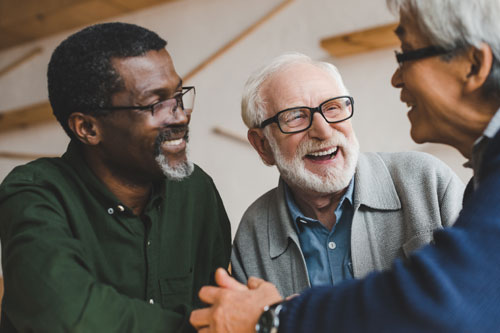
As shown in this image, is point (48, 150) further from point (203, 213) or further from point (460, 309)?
point (460, 309)

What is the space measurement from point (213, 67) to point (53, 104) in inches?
85.5

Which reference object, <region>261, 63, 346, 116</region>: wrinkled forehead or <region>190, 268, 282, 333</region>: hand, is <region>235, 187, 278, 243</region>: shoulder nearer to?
<region>261, 63, 346, 116</region>: wrinkled forehead

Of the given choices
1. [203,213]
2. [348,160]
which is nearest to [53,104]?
[203,213]

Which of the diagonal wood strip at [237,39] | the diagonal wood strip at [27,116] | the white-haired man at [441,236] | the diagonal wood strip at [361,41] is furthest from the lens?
the diagonal wood strip at [27,116]

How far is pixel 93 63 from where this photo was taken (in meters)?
1.45

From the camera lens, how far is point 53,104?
159 cm

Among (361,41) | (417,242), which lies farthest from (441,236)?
(361,41)

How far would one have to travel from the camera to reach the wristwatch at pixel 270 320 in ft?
3.09

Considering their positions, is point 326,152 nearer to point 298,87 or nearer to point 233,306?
point 298,87

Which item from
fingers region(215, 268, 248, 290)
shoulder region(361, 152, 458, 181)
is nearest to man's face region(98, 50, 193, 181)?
fingers region(215, 268, 248, 290)

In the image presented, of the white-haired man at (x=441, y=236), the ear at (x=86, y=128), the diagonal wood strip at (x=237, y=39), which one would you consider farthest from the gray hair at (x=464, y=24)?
the diagonal wood strip at (x=237, y=39)

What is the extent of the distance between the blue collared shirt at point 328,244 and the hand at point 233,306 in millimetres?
389

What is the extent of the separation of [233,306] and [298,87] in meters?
0.80

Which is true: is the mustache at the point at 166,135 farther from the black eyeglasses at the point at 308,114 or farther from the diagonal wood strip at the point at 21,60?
the diagonal wood strip at the point at 21,60
